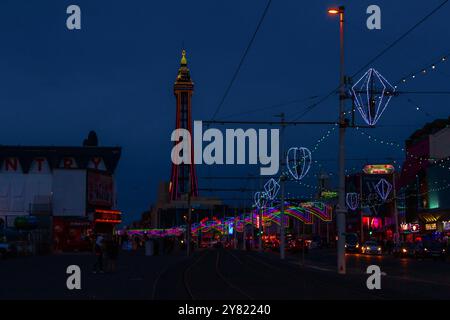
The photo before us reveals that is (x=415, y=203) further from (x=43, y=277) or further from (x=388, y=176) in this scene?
(x=43, y=277)

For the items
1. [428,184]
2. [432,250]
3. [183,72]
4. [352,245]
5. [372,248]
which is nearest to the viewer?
[432,250]

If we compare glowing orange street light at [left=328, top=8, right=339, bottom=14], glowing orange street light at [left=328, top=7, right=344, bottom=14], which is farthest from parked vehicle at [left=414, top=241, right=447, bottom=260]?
glowing orange street light at [left=328, top=8, right=339, bottom=14]

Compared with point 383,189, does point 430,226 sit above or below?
below

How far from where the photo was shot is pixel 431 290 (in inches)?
1018

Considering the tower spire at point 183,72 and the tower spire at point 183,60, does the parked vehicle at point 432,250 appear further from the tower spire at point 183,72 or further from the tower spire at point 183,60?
the tower spire at point 183,60

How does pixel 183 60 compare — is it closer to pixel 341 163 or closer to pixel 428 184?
pixel 428 184

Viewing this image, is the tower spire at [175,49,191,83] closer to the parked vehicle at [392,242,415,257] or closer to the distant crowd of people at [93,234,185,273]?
the distant crowd of people at [93,234,185,273]

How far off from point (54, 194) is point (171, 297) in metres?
65.1

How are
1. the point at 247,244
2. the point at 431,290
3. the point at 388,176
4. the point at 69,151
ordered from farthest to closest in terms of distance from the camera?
the point at 388,176 → the point at 247,244 → the point at 69,151 → the point at 431,290

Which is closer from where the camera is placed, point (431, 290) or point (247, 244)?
point (431, 290)

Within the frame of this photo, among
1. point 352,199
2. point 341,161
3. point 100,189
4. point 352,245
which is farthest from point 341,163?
point 352,199

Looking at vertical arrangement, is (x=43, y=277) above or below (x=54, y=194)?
below

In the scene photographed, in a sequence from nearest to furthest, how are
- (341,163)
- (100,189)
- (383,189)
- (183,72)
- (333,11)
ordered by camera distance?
(333,11) < (341,163) < (383,189) < (100,189) < (183,72)
